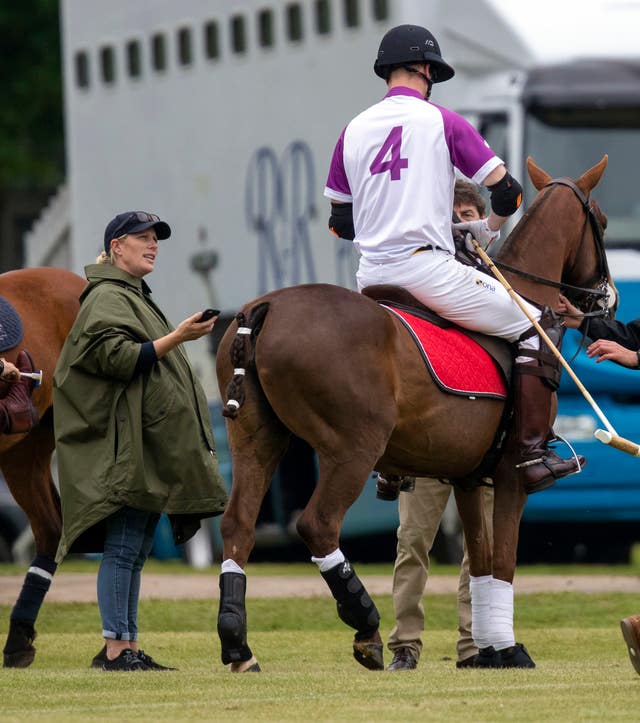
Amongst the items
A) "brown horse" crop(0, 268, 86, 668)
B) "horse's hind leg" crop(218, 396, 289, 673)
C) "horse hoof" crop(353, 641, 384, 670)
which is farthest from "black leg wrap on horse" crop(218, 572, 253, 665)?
"brown horse" crop(0, 268, 86, 668)

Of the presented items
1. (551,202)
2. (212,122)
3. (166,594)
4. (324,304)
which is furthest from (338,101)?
(324,304)

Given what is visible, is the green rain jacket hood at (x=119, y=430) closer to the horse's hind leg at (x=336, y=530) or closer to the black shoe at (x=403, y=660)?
the horse's hind leg at (x=336, y=530)

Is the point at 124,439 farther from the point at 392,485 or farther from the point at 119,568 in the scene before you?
the point at 392,485

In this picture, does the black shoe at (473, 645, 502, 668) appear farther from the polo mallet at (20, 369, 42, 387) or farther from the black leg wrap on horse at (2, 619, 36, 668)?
the polo mallet at (20, 369, 42, 387)

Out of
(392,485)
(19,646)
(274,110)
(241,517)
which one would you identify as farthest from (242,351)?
(274,110)

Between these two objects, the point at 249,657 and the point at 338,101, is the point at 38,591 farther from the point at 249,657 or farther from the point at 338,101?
the point at 338,101

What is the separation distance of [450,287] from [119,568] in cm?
189

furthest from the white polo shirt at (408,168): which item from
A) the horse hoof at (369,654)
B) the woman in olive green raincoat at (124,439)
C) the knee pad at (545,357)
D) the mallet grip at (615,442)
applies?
the horse hoof at (369,654)

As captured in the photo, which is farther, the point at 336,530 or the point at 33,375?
the point at 33,375

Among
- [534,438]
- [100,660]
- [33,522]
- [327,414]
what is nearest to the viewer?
[327,414]

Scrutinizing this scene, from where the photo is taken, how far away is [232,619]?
866 cm

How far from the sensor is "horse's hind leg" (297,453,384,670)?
8.77 metres

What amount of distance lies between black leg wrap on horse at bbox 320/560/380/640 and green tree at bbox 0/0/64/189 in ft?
93.0

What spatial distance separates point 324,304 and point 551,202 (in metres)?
1.61
